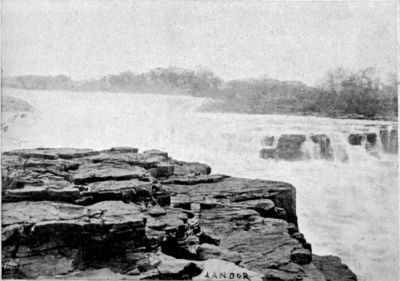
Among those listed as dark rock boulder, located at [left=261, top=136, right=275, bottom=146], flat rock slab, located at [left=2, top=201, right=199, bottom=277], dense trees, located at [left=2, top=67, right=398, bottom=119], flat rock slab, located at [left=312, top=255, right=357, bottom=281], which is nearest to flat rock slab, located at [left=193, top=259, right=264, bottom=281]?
flat rock slab, located at [left=2, top=201, right=199, bottom=277]

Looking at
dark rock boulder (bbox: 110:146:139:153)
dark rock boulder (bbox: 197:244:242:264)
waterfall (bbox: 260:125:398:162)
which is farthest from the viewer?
dark rock boulder (bbox: 110:146:139:153)

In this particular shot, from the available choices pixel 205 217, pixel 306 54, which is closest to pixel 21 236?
pixel 205 217

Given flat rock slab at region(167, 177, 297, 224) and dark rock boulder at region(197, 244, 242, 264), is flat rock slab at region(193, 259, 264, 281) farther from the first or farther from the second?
flat rock slab at region(167, 177, 297, 224)

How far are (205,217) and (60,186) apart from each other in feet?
6.17

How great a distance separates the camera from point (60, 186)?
5.11m

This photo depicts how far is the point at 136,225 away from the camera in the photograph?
441 cm

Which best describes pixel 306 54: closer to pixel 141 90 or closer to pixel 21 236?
pixel 141 90

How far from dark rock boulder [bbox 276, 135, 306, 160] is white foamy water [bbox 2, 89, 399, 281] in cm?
13

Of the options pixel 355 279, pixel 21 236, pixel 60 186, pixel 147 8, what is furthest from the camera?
pixel 147 8

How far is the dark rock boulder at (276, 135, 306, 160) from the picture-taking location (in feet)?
22.4

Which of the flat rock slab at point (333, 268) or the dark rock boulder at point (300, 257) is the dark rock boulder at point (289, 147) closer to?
the flat rock slab at point (333, 268)

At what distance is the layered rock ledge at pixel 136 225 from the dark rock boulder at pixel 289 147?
602 mm

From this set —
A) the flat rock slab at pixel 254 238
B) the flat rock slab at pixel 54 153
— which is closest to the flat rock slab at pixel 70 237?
the flat rock slab at pixel 254 238

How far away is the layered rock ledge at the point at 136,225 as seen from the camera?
13.9 feet
